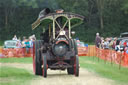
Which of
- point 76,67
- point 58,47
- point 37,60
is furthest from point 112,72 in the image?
point 37,60

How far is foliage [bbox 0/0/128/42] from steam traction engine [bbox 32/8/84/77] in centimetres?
4077

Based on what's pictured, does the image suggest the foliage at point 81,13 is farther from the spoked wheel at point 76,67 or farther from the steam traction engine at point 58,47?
the spoked wheel at point 76,67

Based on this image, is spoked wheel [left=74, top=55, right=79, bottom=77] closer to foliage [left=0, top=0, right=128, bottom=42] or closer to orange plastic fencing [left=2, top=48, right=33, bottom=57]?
orange plastic fencing [left=2, top=48, right=33, bottom=57]

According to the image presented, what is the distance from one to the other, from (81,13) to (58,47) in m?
44.5

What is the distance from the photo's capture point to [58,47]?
17.6 m

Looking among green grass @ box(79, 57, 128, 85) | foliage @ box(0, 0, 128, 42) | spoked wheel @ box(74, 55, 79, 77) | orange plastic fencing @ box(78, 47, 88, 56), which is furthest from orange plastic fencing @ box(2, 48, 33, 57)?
foliage @ box(0, 0, 128, 42)

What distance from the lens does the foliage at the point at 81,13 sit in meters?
60.2

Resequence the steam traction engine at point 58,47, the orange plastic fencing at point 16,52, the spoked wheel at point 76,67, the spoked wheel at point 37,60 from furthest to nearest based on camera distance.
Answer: the orange plastic fencing at point 16,52, the spoked wheel at point 37,60, the steam traction engine at point 58,47, the spoked wheel at point 76,67

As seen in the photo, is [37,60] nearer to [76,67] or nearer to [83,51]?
[76,67]

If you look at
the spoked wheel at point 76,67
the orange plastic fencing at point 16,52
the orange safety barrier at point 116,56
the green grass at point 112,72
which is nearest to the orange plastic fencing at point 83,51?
the orange plastic fencing at point 16,52

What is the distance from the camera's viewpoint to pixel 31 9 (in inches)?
2525

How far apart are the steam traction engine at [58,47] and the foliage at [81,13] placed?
40.8 meters

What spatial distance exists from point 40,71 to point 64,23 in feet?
7.21

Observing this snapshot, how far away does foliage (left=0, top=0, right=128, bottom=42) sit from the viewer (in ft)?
198
